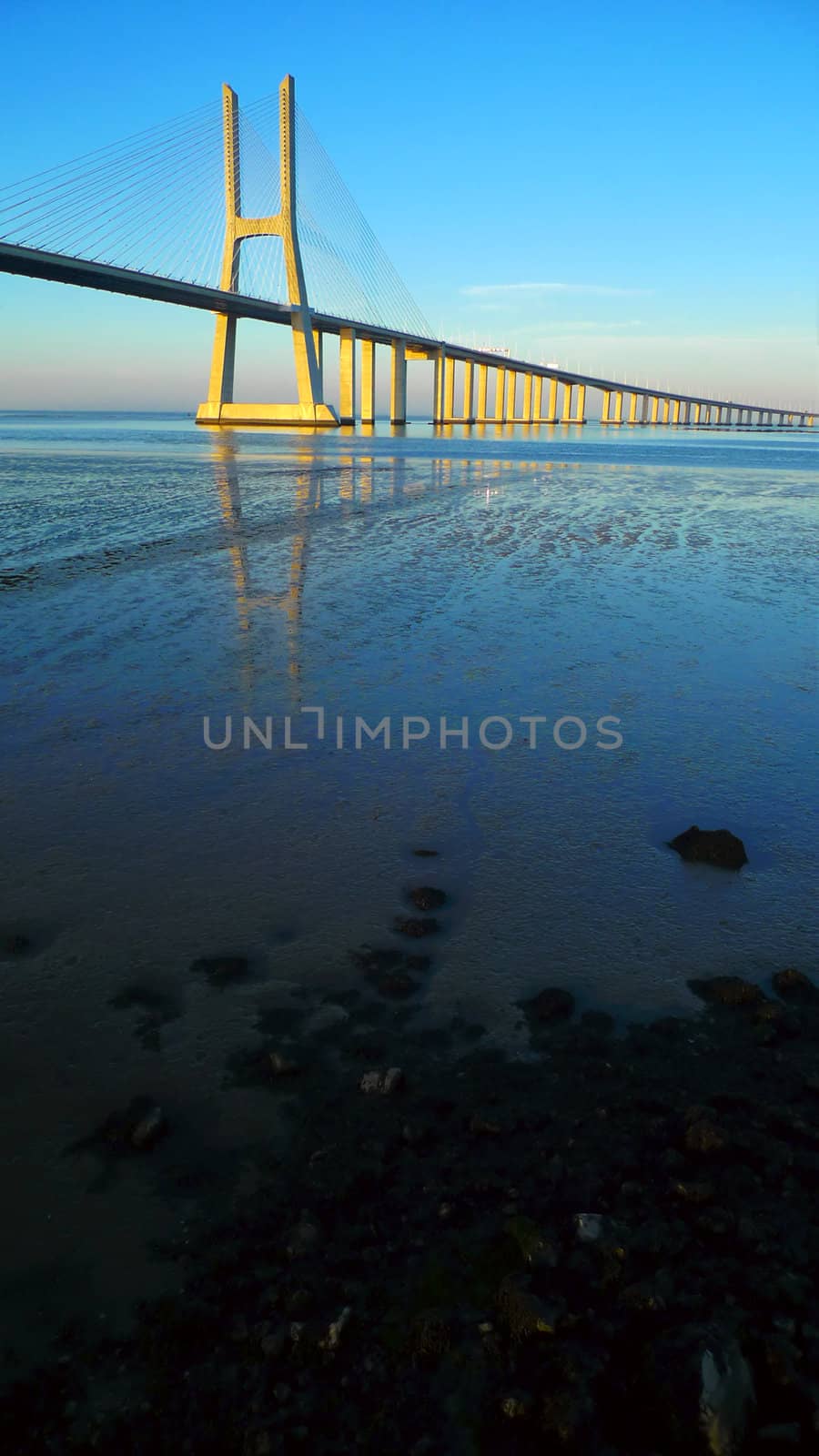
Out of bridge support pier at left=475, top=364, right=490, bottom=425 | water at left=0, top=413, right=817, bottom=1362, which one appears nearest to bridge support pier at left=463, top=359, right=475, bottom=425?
bridge support pier at left=475, top=364, right=490, bottom=425

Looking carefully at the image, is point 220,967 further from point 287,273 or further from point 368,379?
point 368,379

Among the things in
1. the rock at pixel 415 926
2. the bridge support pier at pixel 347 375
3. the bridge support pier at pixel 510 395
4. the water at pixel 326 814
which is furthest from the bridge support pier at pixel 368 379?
the rock at pixel 415 926

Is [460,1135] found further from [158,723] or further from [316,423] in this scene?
[316,423]

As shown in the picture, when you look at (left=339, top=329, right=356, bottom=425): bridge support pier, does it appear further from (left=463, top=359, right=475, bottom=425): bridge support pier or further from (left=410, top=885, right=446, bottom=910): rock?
(left=410, top=885, right=446, bottom=910): rock

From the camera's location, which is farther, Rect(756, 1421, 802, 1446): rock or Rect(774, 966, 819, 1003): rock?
Rect(774, 966, 819, 1003): rock

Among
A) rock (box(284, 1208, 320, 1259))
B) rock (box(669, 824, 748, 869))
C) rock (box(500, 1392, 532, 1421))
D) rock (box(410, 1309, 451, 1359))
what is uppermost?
rock (box(669, 824, 748, 869))

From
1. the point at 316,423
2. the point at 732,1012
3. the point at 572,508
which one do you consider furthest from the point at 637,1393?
the point at 316,423
